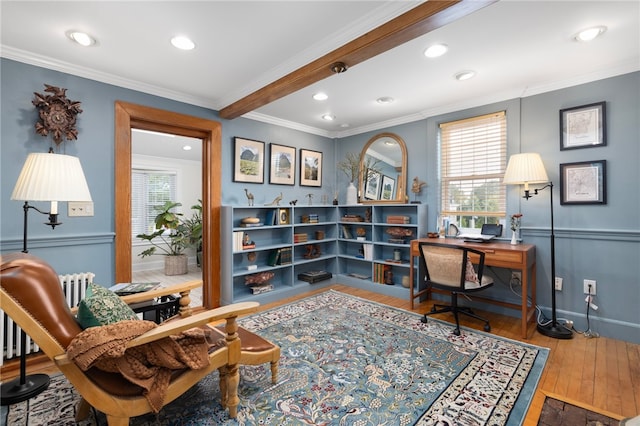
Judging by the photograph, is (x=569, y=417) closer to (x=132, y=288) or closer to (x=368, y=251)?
(x=368, y=251)

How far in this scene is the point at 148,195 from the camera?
19.1 feet

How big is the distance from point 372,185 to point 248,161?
6.13 ft

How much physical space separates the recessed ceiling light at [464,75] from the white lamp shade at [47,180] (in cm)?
320

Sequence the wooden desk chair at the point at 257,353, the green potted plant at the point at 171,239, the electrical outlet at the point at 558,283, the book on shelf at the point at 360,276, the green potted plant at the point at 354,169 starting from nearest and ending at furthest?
1. the wooden desk chair at the point at 257,353
2. the electrical outlet at the point at 558,283
3. the book on shelf at the point at 360,276
4. the green potted plant at the point at 354,169
5. the green potted plant at the point at 171,239

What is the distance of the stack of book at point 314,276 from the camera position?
4195mm

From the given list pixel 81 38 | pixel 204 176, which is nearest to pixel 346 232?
pixel 204 176

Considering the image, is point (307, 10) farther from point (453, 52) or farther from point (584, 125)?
point (584, 125)

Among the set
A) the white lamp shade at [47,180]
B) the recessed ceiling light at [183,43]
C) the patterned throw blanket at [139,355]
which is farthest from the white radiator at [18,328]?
the recessed ceiling light at [183,43]

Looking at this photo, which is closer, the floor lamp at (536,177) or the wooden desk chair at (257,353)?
the wooden desk chair at (257,353)

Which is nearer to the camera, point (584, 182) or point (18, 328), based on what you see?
point (18, 328)

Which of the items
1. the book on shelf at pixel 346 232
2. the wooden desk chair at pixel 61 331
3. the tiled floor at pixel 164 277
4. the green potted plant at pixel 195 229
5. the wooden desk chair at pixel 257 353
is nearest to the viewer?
the wooden desk chair at pixel 61 331

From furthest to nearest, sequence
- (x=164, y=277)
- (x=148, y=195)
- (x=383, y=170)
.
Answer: (x=148, y=195)
(x=164, y=277)
(x=383, y=170)

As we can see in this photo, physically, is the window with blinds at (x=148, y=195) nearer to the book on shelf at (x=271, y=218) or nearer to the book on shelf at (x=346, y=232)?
the book on shelf at (x=271, y=218)

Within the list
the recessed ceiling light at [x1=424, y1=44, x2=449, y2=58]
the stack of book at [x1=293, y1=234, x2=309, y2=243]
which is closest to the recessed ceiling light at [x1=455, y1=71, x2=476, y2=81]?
the recessed ceiling light at [x1=424, y1=44, x2=449, y2=58]
